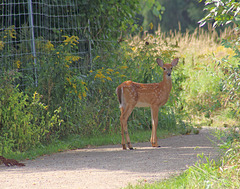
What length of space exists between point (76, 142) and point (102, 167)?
2.19 metres

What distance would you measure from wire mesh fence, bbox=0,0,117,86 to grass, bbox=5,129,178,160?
1.38 m

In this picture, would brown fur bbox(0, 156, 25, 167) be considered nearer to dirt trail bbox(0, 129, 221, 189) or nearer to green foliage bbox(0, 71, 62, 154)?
dirt trail bbox(0, 129, 221, 189)

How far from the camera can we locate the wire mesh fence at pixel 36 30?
29.6ft

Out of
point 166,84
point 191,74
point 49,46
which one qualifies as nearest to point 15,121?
point 49,46

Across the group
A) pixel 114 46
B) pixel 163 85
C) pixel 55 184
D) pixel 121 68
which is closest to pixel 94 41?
pixel 114 46

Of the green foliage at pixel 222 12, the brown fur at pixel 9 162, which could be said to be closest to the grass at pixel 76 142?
the brown fur at pixel 9 162

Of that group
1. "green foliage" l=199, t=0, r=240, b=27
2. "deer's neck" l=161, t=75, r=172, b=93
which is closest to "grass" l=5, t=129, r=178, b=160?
"deer's neck" l=161, t=75, r=172, b=93

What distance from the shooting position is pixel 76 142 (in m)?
8.44

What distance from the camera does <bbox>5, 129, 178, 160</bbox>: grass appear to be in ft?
24.2

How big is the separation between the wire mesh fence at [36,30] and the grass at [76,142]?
1379 millimetres

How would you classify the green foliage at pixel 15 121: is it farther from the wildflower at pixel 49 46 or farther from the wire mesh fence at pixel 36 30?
the wildflower at pixel 49 46

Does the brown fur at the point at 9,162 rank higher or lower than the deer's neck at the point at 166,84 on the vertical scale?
lower

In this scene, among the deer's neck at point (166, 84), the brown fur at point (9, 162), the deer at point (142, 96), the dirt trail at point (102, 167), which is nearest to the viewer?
the dirt trail at point (102, 167)

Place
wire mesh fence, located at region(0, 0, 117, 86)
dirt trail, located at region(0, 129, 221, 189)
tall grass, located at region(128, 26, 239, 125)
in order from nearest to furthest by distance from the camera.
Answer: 1. dirt trail, located at region(0, 129, 221, 189)
2. wire mesh fence, located at region(0, 0, 117, 86)
3. tall grass, located at region(128, 26, 239, 125)
